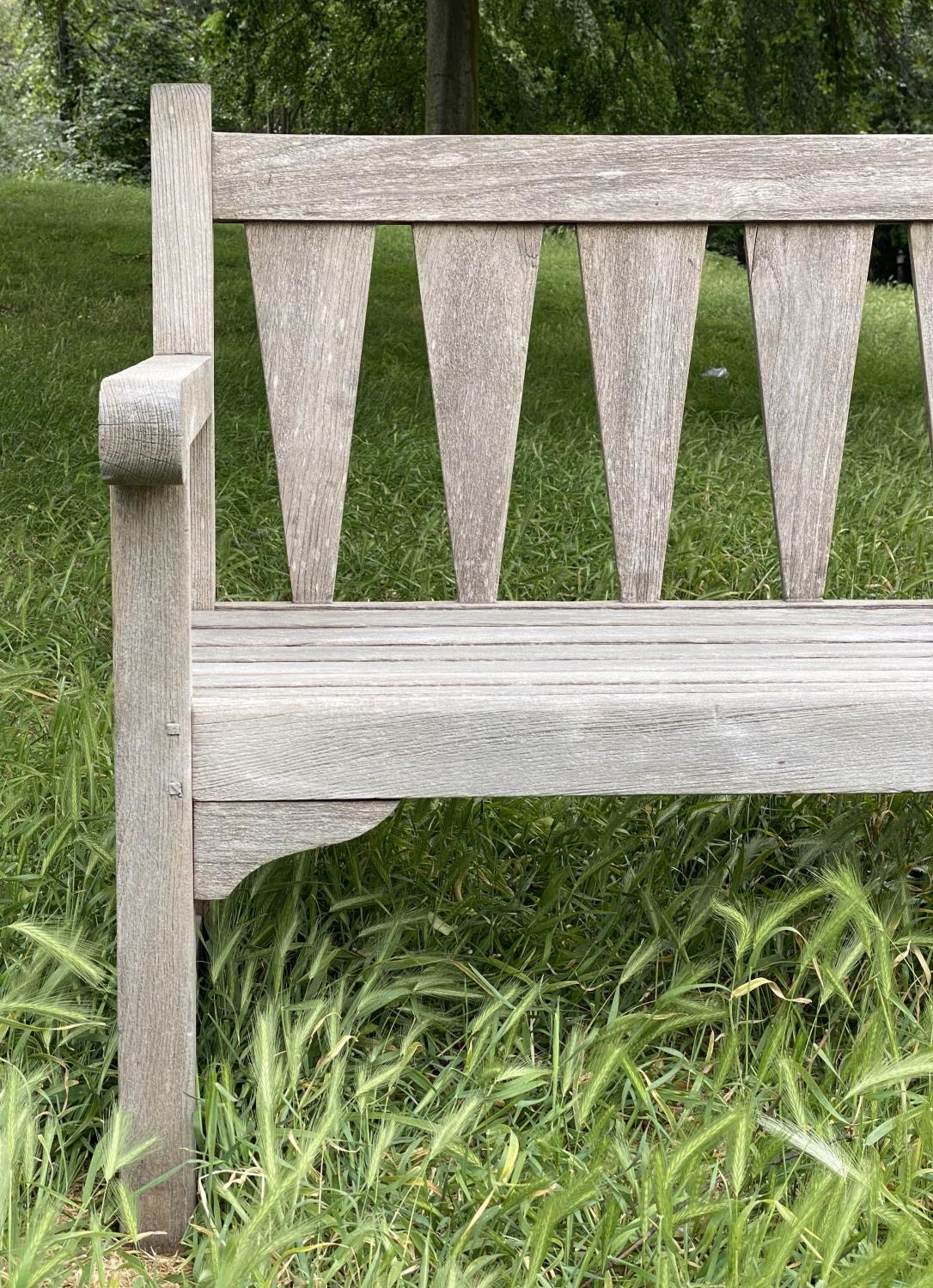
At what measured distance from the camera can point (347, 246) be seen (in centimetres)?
188

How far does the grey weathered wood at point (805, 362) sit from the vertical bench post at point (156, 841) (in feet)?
3.31

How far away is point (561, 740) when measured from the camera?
1295mm

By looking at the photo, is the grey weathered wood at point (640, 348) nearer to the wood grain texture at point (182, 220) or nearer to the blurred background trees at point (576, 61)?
the wood grain texture at point (182, 220)

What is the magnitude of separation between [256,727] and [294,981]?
454 mm

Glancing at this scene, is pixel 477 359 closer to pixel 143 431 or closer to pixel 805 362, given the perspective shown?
pixel 805 362

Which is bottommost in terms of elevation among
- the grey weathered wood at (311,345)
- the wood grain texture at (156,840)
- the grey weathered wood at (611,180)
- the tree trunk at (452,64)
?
the wood grain texture at (156,840)

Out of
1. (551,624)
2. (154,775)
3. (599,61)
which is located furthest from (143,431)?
(599,61)

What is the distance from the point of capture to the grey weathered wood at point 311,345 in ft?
6.15

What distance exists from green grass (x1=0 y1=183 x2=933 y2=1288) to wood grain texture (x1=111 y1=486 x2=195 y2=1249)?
0.15ft

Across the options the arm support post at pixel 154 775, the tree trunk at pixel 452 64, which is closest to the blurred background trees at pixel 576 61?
the tree trunk at pixel 452 64

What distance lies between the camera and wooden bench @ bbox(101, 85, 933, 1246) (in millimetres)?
1280

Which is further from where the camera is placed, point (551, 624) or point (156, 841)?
point (551, 624)

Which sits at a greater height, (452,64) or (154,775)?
(452,64)

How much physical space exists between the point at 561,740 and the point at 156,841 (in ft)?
1.32
